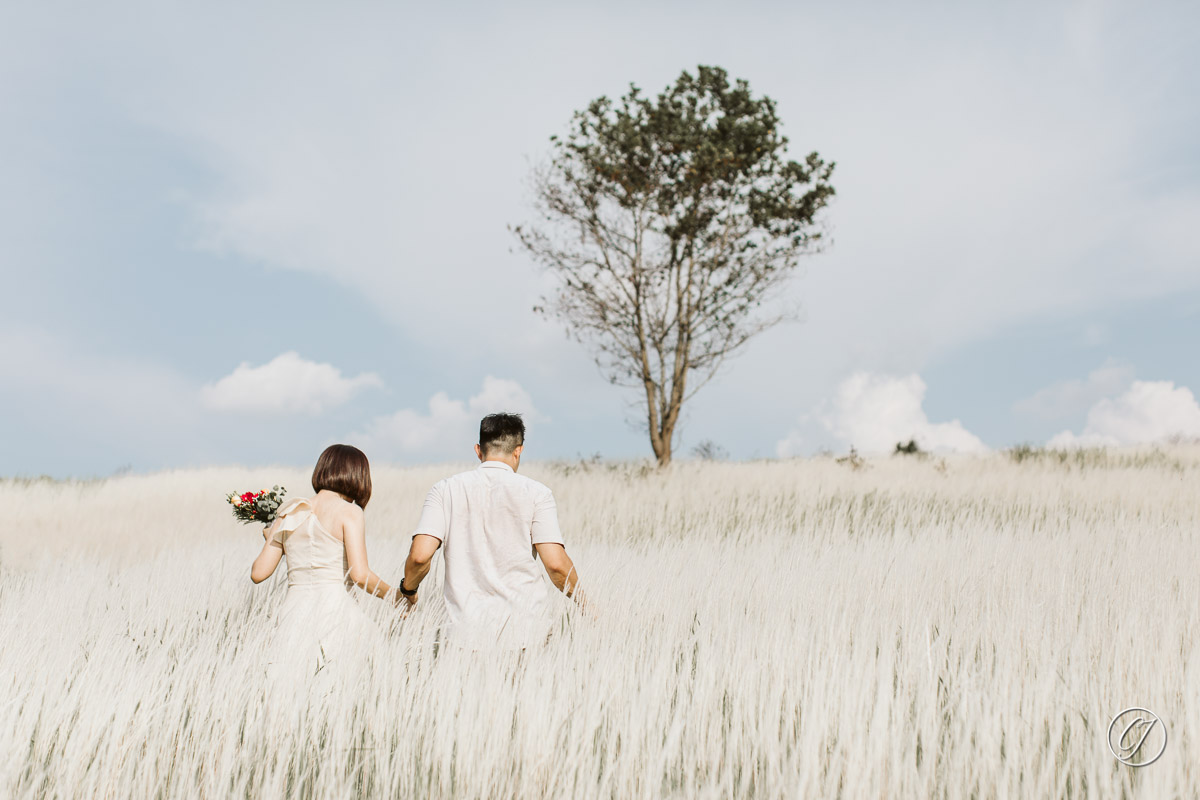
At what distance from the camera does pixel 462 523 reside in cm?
420

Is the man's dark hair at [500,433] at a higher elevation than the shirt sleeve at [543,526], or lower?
higher

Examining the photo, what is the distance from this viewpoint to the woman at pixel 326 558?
4.45m

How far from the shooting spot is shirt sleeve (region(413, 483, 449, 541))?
4.17 metres

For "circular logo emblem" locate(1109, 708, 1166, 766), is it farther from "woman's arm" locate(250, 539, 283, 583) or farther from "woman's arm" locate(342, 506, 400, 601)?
"woman's arm" locate(250, 539, 283, 583)

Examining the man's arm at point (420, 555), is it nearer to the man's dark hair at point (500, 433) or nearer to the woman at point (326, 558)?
the woman at point (326, 558)

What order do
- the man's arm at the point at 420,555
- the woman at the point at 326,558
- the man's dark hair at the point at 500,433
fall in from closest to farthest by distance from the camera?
1. the man's arm at the point at 420,555
2. the man's dark hair at the point at 500,433
3. the woman at the point at 326,558

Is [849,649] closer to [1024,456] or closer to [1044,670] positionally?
[1044,670]

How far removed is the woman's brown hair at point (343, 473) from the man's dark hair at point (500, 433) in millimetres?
826

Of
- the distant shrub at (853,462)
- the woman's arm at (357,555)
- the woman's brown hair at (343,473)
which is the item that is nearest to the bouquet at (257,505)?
the woman's brown hair at (343,473)

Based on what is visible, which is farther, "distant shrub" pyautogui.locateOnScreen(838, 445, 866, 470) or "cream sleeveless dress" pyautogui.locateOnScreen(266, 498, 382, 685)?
"distant shrub" pyautogui.locateOnScreen(838, 445, 866, 470)

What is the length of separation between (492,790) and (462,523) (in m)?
1.46

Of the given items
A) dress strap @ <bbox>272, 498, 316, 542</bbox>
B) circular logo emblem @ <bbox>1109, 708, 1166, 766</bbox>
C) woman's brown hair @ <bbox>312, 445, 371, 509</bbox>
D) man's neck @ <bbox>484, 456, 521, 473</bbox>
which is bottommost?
circular logo emblem @ <bbox>1109, 708, 1166, 766</bbox>

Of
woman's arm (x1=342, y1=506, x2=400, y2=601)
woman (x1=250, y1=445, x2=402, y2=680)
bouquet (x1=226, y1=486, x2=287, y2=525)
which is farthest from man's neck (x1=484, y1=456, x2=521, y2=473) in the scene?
bouquet (x1=226, y1=486, x2=287, y2=525)

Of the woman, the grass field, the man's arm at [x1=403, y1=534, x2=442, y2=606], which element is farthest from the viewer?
the woman
